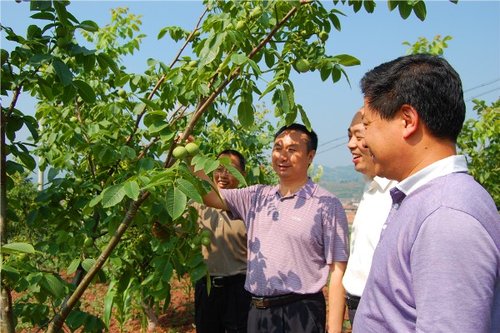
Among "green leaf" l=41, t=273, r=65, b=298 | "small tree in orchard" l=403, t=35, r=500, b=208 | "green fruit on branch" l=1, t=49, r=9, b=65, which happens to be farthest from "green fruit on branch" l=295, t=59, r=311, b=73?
"small tree in orchard" l=403, t=35, r=500, b=208

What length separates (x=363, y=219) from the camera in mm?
2217

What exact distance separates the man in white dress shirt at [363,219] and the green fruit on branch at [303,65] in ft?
1.47

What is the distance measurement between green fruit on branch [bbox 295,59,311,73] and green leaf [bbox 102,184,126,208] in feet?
2.65

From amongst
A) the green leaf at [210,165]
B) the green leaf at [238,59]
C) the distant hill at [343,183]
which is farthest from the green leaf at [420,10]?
the distant hill at [343,183]

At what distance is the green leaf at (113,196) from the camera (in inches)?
57.1

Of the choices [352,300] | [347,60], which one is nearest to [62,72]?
[347,60]

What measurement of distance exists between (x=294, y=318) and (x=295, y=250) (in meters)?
0.31

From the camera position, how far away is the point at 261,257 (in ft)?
7.34

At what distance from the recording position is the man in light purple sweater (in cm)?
80

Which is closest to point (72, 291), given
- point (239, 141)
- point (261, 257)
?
point (261, 257)

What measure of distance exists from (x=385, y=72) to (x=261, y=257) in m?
1.38

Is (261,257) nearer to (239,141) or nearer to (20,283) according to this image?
(20,283)

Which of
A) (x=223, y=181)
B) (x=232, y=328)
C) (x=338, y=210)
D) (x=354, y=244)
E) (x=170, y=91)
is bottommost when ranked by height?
(x=232, y=328)

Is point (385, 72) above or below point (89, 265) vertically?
above
